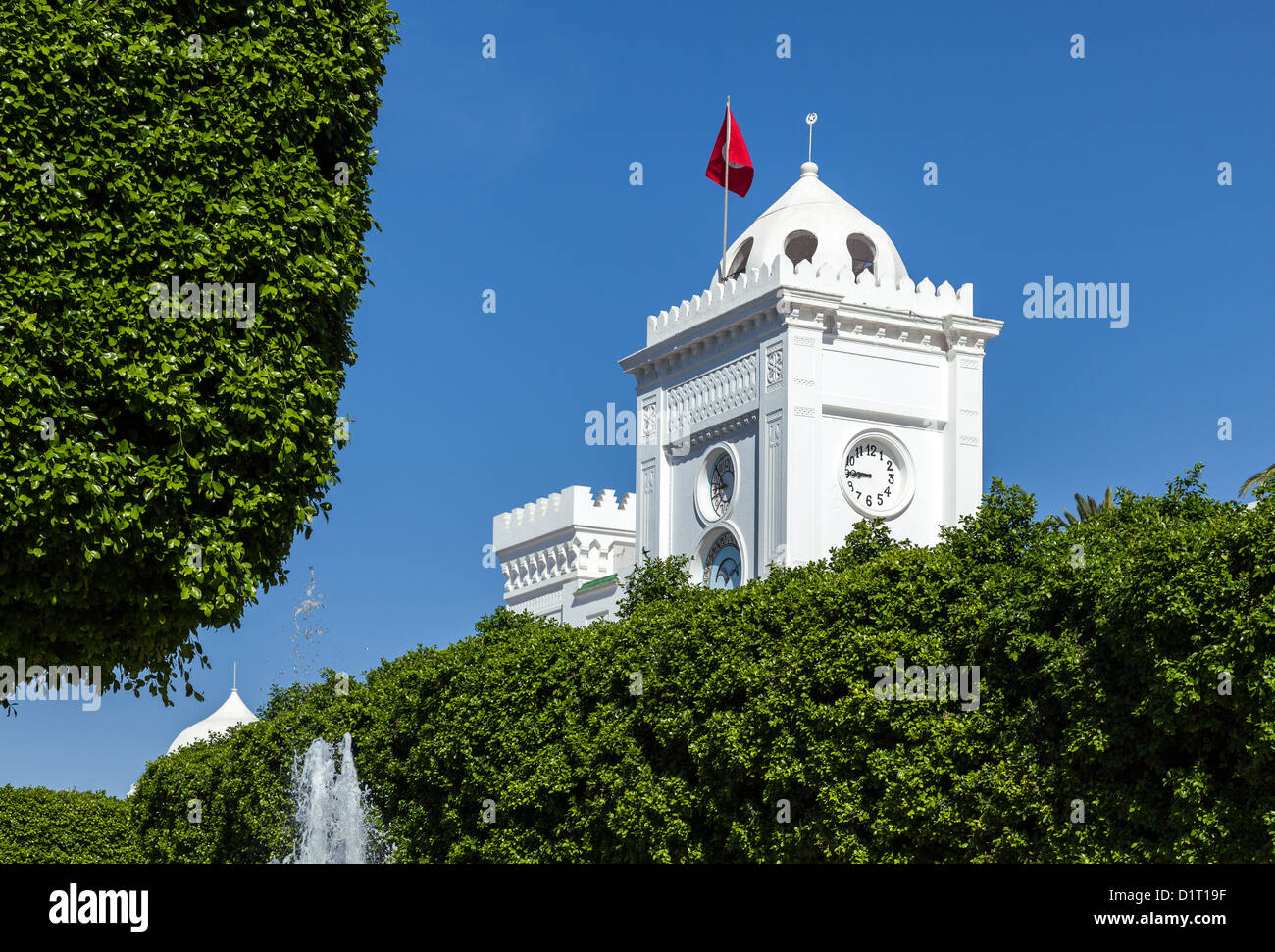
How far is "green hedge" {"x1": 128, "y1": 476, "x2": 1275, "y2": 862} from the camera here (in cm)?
2053

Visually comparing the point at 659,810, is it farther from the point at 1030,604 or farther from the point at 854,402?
the point at 854,402

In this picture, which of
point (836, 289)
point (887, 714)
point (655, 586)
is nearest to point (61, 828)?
point (655, 586)

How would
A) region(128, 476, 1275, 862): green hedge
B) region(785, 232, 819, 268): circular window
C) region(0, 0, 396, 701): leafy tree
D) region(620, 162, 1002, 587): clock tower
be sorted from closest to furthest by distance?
region(0, 0, 396, 701): leafy tree < region(128, 476, 1275, 862): green hedge < region(620, 162, 1002, 587): clock tower < region(785, 232, 819, 268): circular window

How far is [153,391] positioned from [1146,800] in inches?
530

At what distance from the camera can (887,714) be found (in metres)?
25.6

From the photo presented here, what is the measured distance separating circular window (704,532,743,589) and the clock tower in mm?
66

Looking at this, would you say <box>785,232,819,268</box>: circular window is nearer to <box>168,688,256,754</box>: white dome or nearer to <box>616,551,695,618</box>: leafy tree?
<box>616,551,695,618</box>: leafy tree

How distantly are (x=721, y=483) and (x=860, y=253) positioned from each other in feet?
29.7

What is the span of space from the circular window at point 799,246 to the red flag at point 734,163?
2.13 meters

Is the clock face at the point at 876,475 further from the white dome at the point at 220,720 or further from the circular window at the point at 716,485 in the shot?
the white dome at the point at 220,720

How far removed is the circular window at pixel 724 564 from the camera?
49.9m

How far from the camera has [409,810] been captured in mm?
36719

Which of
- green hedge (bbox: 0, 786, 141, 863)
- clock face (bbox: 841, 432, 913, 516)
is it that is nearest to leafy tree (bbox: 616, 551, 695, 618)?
clock face (bbox: 841, 432, 913, 516)

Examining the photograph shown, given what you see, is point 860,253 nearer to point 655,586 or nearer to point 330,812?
point 655,586
